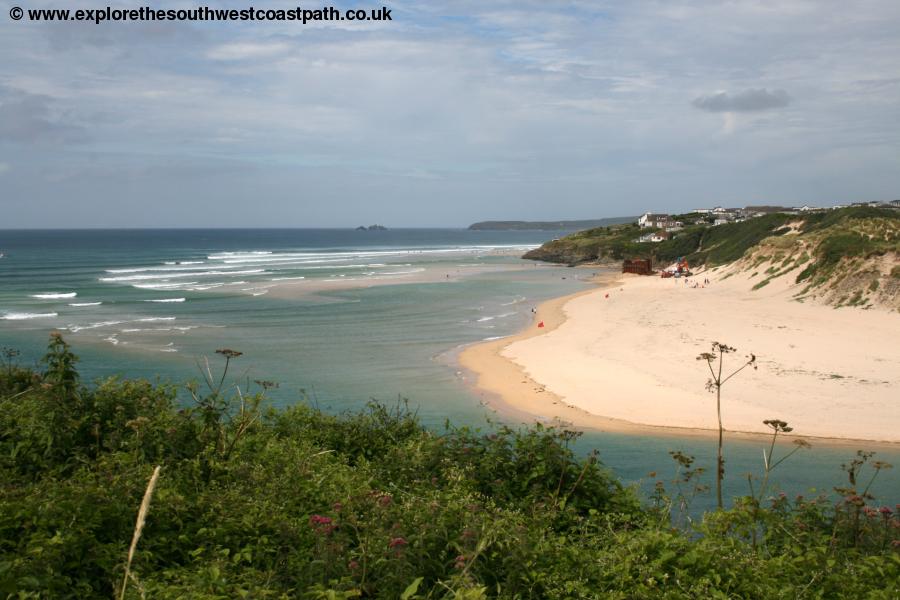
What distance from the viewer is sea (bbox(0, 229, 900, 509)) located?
48.2 feet

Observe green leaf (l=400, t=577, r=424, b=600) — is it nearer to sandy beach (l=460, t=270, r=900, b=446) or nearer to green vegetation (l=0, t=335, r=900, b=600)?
green vegetation (l=0, t=335, r=900, b=600)

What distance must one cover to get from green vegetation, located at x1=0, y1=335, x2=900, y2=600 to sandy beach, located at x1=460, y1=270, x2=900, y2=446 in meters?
9.72

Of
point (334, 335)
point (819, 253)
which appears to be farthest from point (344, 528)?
point (819, 253)

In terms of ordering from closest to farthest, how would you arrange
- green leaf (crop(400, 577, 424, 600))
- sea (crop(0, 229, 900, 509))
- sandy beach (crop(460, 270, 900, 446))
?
green leaf (crop(400, 577, 424, 600)) < sea (crop(0, 229, 900, 509)) < sandy beach (crop(460, 270, 900, 446))

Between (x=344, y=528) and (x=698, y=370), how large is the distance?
18529mm

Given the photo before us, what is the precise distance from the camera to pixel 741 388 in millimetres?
19453

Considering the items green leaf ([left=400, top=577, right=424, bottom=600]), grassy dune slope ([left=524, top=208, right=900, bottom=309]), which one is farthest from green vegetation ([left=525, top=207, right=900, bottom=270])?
green leaf ([left=400, top=577, right=424, bottom=600])

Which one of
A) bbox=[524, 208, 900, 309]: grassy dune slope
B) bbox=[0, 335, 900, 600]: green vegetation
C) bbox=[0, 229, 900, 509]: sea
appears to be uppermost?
bbox=[524, 208, 900, 309]: grassy dune slope

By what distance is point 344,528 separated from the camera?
5.62m

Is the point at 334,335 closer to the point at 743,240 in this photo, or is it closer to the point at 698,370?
the point at 698,370

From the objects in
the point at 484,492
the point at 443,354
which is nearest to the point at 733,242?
the point at 443,354

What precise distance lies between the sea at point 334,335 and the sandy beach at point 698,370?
1.19m

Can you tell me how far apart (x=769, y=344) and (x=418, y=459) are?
69.0 ft

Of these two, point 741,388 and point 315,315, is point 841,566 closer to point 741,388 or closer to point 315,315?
point 741,388
